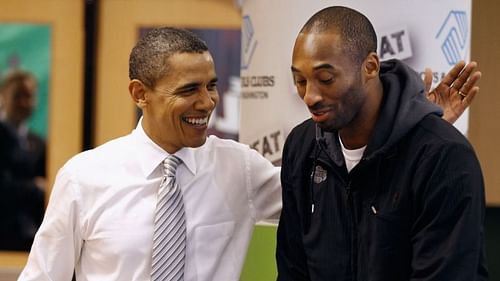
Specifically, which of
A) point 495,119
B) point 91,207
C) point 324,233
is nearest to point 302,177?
point 324,233

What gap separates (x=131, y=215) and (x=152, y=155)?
19cm

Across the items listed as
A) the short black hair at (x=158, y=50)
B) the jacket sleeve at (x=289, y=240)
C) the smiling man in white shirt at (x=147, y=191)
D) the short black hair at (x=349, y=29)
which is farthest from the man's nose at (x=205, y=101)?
the short black hair at (x=349, y=29)

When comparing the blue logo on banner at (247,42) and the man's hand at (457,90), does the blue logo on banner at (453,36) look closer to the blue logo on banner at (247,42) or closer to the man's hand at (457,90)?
the man's hand at (457,90)

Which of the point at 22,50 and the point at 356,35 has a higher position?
the point at 356,35

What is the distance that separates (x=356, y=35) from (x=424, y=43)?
716mm

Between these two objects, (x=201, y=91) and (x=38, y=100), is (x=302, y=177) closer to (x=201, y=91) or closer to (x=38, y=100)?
(x=201, y=91)

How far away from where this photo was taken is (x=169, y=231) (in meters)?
2.50

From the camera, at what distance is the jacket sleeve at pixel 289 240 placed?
2406mm

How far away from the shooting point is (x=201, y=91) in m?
2.49

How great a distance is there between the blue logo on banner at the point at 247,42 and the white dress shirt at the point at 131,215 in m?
0.47

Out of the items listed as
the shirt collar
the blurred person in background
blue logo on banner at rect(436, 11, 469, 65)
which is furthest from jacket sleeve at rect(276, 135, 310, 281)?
the blurred person in background

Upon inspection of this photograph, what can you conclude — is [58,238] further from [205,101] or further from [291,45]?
[291,45]

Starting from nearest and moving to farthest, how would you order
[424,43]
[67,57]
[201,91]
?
1. [201,91]
2. [424,43]
3. [67,57]

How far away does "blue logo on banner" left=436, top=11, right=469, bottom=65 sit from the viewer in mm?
2824
